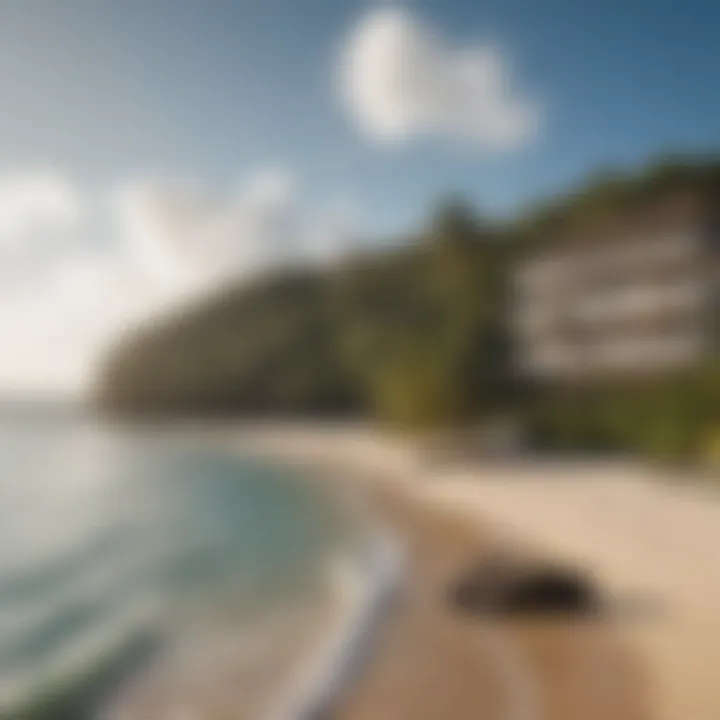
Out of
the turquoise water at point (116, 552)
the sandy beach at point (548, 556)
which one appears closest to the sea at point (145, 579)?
the turquoise water at point (116, 552)

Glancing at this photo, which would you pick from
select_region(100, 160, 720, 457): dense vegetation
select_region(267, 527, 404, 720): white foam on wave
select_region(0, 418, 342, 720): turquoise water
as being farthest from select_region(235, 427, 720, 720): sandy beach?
select_region(0, 418, 342, 720): turquoise water

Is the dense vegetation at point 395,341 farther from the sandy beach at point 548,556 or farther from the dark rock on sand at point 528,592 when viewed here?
the dark rock on sand at point 528,592

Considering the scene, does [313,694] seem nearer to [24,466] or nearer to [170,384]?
[170,384]

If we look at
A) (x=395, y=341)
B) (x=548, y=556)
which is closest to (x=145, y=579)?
(x=548, y=556)

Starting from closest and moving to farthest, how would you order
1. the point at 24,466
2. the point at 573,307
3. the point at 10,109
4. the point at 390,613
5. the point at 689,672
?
1. the point at 10,109
2. the point at 689,672
3. the point at 573,307
4. the point at 390,613
5. the point at 24,466

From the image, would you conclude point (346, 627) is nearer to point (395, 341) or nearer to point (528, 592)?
point (528, 592)

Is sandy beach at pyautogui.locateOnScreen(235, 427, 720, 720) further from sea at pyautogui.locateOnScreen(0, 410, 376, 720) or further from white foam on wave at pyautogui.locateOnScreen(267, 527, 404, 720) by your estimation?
sea at pyautogui.locateOnScreen(0, 410, 376, 720)

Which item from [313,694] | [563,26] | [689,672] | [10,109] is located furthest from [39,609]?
[563,26]
